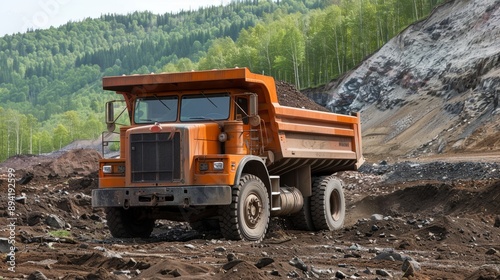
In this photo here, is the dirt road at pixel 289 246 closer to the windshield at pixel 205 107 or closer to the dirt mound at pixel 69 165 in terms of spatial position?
the windshield at pixel 205 107

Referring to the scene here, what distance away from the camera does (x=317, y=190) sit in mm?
16438

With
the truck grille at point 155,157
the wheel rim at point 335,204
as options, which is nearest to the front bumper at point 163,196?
the truck grille at point 155,157

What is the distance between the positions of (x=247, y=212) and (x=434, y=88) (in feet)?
120

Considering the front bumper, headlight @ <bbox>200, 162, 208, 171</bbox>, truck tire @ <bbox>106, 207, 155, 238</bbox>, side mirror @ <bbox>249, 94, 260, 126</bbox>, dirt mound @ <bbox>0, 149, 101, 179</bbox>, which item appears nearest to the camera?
the front bumper

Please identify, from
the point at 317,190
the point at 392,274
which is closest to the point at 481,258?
the point at 392,274

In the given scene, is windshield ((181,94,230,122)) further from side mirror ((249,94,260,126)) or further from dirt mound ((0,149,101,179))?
dirt mound ((0,149,101,179))

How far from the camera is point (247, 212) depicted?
13.1m

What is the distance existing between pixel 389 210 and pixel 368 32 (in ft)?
169

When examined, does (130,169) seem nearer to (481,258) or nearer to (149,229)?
(149,229)

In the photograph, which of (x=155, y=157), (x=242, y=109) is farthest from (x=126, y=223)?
(x=242, y=109)

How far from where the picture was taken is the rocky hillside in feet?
126

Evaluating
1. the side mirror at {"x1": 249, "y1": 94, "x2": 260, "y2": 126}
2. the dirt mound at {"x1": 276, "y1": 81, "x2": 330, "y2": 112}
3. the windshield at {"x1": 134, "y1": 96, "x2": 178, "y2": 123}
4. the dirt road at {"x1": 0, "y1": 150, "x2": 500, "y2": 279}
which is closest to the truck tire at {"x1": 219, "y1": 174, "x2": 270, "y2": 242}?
the dirt road at {"x1": 0, "y1": 150, "x2": 500, "y2": 279}

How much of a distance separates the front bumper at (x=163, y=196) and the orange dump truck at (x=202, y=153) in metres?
0.02

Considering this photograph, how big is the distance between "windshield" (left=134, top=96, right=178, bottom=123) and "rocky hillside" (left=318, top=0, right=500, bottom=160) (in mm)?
22949
